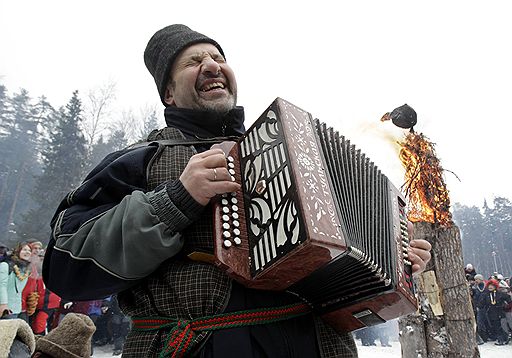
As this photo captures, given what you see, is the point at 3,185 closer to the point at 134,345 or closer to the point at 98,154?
the point at 98,154

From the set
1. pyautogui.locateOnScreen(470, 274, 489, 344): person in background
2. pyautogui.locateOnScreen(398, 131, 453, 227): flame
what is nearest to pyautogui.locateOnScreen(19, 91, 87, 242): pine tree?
A: pyautogui.locateOnScreen(470, 274, 489, 344): person in background

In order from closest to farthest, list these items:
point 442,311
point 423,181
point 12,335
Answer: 1. point 12,335
2. point 442,311
3. point 423,181

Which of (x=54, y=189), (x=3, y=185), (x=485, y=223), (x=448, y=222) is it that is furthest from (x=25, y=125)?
(x=485, y=223)

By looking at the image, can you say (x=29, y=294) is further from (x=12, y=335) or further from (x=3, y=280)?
(x=12, y=335)

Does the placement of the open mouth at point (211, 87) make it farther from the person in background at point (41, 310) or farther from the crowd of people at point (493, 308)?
the crowd of people at point (493, 308)

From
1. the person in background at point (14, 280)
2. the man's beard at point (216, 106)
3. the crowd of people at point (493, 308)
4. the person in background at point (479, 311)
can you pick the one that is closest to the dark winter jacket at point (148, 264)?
the man's beard at point (216, 106)

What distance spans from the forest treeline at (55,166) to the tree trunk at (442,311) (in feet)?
47.9

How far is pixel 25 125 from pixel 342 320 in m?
34.9

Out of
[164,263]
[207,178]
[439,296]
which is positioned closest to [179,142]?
[207,178]

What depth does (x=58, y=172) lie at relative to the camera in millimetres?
21594

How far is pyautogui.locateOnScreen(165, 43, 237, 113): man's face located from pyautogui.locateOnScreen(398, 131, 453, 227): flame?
10.4ft

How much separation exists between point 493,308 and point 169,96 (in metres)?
10.8

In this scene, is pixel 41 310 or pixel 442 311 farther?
pixel 41 310

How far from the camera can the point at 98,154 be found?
28031 millimetres
